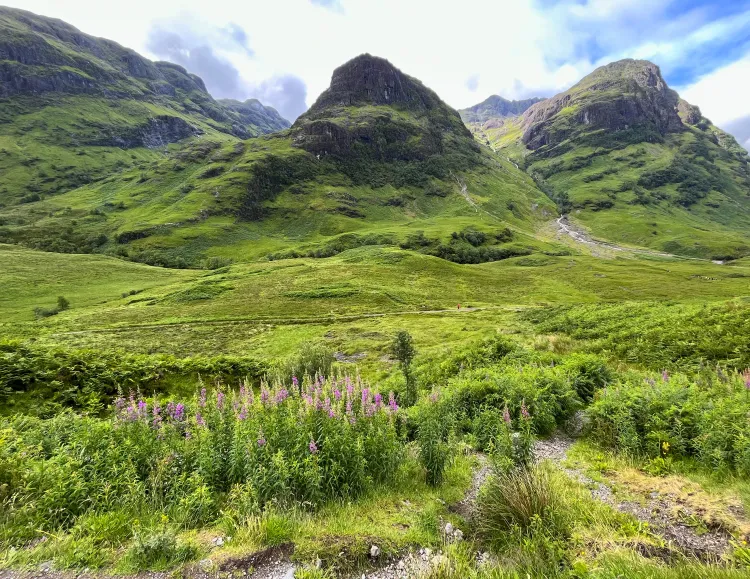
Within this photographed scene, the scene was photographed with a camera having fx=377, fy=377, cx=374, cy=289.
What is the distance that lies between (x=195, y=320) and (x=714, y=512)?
2947 inches

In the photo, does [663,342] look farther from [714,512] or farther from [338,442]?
[338,442]

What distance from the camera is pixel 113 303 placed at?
9350 centimetres

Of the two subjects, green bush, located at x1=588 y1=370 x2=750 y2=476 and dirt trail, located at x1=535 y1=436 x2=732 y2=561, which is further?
green bush, located at x1=588 y1=370 x2=750 y2=476

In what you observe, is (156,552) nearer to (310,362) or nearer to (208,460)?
(208,460)

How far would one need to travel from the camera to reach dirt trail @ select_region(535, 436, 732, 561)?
5.95 m

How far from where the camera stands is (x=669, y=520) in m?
6.92

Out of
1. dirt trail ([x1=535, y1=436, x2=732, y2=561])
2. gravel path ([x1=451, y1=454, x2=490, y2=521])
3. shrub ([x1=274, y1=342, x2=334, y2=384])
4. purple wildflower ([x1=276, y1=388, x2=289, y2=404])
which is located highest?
purple wildflower ([x1=276, y1=388, x2=289, y2=404])

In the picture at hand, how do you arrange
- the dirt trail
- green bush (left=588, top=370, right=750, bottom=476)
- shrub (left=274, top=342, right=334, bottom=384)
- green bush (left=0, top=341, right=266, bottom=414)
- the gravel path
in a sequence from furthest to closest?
1. shrub (left=274, top=342, right=334, bottom=384)
2. green bush (left=0, top=341, right=266, bottom=414)
3. green bush (left=588, top=370, right=750, bottom=476)
4. the gravel path
5. the dirt trail

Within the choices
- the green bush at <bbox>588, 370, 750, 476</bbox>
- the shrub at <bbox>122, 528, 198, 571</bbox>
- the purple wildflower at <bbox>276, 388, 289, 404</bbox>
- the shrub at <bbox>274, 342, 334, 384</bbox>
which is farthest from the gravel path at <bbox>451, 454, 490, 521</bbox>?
the shrub at <bbox>274, 342, 334, 384</bbox>

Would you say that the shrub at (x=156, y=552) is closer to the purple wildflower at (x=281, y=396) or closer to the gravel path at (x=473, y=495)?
the purple wildflower at (x=281, y=396)

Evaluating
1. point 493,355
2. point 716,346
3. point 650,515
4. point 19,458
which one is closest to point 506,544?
point 650,515

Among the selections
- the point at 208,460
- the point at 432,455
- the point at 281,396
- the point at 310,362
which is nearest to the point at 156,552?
the point at 208,460

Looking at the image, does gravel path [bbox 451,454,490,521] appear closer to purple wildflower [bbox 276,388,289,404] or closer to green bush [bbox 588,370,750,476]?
green bush [bbox 588,370,750,476]

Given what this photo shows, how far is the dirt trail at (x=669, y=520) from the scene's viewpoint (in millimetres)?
5945
